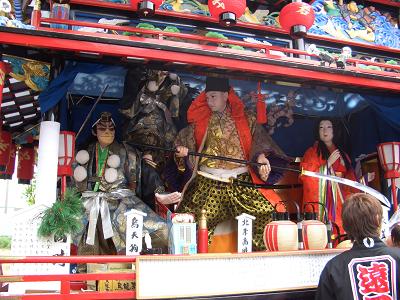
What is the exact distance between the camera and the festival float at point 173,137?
4234 mm

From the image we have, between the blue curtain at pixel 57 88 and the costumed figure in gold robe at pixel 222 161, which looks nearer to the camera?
the blue curtain at pixel 57 88

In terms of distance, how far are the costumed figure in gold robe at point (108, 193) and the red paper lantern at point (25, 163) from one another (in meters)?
4.36

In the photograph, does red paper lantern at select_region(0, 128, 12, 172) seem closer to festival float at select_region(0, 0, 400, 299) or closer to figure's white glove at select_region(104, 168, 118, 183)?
festival float at select_region(0, 0, 400, 299)

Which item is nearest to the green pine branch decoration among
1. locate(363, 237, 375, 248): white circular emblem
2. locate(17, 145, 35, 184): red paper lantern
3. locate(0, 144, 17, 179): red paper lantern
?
locate(363, 237, 375, 248): white circular emblem

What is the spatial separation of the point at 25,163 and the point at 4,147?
127 centimetres

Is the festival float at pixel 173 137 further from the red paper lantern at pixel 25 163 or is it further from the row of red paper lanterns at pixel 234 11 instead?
the red paper lantern at pixel 25 163

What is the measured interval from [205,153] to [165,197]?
88 cm

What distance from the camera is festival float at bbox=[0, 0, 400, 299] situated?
4.23 meters

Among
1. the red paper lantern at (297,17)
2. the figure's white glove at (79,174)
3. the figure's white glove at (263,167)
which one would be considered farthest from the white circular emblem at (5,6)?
the red paper lantern at (297,17)

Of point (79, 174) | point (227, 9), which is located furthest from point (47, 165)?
point (227, 9)

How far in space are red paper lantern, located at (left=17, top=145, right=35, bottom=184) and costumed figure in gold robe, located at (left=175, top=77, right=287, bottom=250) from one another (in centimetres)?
508

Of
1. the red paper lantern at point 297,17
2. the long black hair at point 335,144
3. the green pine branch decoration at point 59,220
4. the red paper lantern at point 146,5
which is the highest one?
the red paper lantern at point 297,17

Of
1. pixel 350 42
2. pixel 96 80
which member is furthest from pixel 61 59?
pixel 350 42

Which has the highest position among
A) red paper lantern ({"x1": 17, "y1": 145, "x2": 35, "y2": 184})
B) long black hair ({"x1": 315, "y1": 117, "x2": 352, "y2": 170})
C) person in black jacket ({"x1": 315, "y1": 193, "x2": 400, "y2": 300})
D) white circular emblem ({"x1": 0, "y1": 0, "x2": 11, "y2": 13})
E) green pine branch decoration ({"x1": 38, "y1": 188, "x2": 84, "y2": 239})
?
white circular emblem ({"x1": 0, "y1": 0, "x2": 11, "y2": 13})
